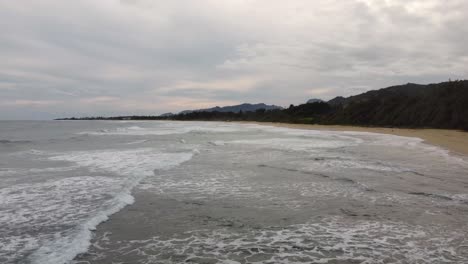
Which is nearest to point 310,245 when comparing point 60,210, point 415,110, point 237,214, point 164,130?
point 237,214

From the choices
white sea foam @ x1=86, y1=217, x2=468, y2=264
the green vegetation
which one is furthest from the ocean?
the green vegetation

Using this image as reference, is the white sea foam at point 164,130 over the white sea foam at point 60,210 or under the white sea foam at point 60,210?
over

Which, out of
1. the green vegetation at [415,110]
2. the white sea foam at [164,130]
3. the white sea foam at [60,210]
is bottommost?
the white sea foam at [60,210]

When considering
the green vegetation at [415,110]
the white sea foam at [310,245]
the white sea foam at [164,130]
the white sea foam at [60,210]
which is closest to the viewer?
the white sea foam at [310,245]

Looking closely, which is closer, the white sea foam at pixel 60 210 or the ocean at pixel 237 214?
the ocean at pixel 237 214

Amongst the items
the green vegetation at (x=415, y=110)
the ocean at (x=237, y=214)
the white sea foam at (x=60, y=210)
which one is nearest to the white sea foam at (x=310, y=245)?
the ocean at (x=237, y=214)

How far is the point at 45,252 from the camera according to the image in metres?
5.38

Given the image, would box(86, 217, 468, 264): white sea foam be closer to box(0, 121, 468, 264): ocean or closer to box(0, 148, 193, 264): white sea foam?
box(0, 121, 468, 264): ocean

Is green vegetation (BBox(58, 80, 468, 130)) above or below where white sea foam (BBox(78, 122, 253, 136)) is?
above

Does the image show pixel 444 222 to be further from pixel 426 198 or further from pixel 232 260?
pixel 232 260

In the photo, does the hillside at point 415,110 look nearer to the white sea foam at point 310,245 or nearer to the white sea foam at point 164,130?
the white sea foam at point 164,130

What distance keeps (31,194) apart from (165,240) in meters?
5.28

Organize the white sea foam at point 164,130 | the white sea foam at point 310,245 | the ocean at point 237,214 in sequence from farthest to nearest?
the white sea foam at point 164,130 → the ocean at point 237,214 → the white sea foam at point 310,245

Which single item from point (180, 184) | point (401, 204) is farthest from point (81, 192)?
point (401, 204)
